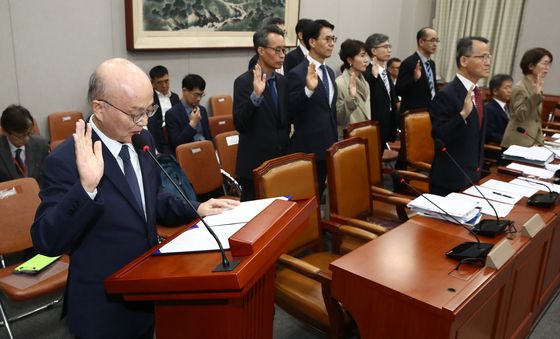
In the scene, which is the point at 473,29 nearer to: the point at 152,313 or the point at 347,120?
the point at 347,120

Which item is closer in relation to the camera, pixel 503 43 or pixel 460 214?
pixel 460 214

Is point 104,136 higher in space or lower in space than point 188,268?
higher

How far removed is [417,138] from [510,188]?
1.24m

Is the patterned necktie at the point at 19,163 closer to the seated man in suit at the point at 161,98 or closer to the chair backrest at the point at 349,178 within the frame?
the seated man in suit at the point at 161,98

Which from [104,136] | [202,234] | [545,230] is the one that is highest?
[104,136]

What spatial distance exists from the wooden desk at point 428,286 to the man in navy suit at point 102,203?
761mm

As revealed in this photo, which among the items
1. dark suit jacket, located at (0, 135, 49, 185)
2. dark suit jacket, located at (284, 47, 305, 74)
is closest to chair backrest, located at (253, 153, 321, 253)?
dark suit jacket, located at (0, 135, 49, 185)

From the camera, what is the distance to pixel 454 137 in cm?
275

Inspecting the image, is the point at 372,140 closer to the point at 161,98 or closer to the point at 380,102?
the point at 380,102

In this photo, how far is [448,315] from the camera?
57.3 inches

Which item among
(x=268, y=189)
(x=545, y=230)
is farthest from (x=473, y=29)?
(x=268, y=189)

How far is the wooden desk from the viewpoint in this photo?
5.04ft

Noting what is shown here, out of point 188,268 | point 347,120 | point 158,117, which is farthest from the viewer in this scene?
point 158,117

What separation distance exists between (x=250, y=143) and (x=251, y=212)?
68.3 inches
